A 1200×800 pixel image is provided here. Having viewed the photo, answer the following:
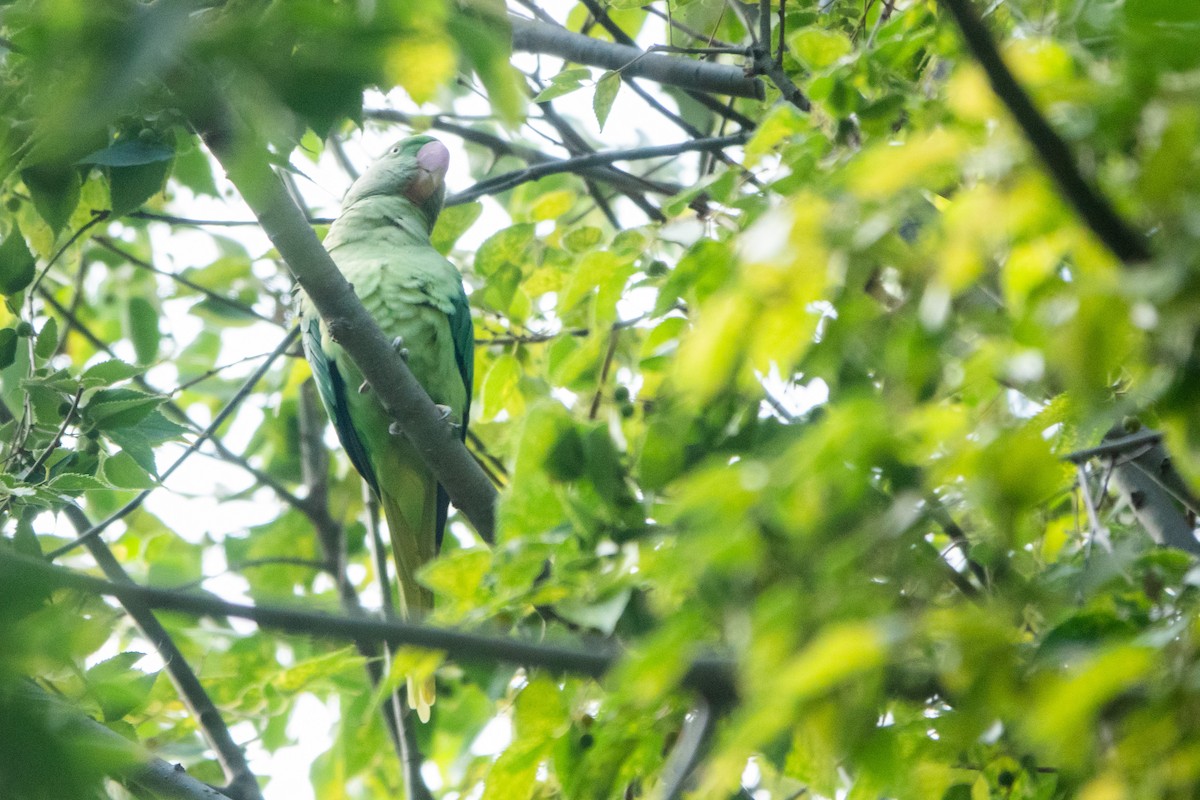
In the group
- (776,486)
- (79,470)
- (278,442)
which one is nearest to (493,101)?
(776,486)

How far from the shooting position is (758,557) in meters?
1.09

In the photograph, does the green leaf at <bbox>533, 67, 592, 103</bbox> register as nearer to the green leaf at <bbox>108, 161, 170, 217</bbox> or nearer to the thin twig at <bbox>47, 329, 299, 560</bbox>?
the green leaf at <bbox>108, 161, 170, 217</bbox>

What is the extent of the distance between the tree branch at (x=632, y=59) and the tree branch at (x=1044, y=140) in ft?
6.44

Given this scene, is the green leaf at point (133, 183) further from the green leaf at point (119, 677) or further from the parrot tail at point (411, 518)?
the parrot tail at point (411, 518)

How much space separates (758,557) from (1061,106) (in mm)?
564

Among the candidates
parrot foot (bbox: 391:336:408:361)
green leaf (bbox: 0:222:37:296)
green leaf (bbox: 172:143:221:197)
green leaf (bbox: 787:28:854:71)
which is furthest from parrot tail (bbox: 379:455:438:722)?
green leaf (bbox: 787:28:854:71)

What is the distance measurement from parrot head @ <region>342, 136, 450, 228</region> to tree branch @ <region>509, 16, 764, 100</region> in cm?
139

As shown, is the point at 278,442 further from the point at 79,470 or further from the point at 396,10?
the point at 396,10

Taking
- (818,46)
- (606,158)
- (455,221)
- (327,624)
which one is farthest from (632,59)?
(327,624)

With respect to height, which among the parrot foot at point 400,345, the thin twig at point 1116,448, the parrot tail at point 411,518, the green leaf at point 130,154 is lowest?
the thin twig at point 1116,448

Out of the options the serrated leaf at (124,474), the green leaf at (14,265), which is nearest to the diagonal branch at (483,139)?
the green leaf at (14,265)

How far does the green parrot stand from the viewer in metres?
3.90

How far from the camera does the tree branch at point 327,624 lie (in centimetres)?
93

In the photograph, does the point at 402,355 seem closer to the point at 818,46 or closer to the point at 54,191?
the point at 54,191
